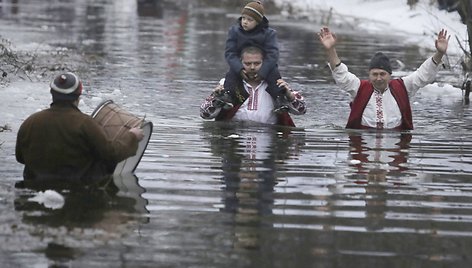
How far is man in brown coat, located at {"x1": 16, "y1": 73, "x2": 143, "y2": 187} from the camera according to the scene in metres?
8.77

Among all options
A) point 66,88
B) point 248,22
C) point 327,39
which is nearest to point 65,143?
point 66,88

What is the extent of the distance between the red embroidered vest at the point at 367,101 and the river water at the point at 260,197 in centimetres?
16

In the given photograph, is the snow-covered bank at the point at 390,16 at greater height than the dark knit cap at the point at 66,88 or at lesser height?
lesser

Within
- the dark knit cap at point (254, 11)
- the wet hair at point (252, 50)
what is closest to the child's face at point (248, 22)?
the dark knit cap at point (254, 11)

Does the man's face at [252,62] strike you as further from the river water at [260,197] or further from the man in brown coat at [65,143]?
the man in brown coat at [65,143]

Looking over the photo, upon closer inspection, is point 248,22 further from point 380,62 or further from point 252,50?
point 380,62

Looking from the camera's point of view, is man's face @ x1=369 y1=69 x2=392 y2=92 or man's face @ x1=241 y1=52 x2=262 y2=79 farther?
man's face @ x1=241 y1=52 x2=262 y2=79

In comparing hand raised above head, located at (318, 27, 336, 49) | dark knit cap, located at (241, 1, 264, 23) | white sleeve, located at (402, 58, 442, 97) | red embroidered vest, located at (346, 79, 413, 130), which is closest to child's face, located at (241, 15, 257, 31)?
dark knit cap, located at (241, 1, 264, 23)

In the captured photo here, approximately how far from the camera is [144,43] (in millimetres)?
26812

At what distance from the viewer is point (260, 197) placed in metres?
8.91

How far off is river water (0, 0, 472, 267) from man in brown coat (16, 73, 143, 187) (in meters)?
0.26

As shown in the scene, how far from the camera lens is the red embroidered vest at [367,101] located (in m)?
12.7

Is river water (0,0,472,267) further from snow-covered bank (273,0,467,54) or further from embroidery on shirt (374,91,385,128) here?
snow-covered bank (273,0,467,54)

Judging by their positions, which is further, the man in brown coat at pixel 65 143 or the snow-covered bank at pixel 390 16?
the snow-covered bank at pixel 390 16
